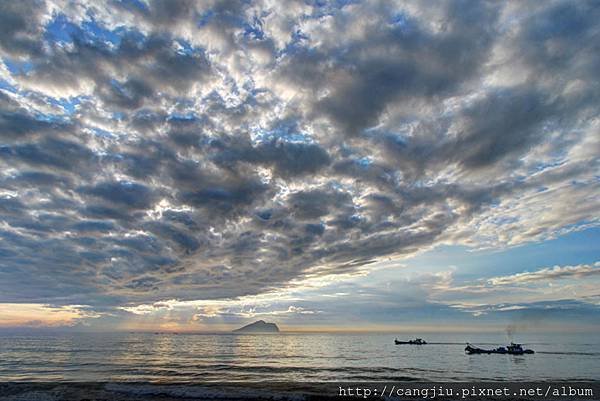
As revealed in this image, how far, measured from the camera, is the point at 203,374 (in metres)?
57.1

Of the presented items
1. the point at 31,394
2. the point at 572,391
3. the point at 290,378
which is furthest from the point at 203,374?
the point at 572,391

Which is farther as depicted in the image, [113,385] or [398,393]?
[113,385]

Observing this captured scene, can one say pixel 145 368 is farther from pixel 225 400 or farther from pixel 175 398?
pixel 225 400

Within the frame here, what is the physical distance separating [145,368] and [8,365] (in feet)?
94.7

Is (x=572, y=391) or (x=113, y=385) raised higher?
(x=113, y=385)

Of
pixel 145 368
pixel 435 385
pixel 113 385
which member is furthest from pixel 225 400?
pixel 145 368

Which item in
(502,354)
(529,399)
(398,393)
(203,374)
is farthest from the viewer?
(502,354)

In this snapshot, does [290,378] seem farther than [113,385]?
Yes

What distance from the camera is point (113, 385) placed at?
42.0 m

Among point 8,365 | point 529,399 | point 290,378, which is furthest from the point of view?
point 8,365

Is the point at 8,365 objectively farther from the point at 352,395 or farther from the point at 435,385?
the point at 435,385

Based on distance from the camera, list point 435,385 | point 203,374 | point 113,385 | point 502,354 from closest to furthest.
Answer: point 113,385 < point 435,385 < point 203,374 < point 502,354

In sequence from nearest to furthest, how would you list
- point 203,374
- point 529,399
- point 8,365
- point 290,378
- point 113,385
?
point 529,399 → point 113,385 → point 290,378 → point 203,374 → point 8,365

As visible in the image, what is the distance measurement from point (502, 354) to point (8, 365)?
127561 mm
